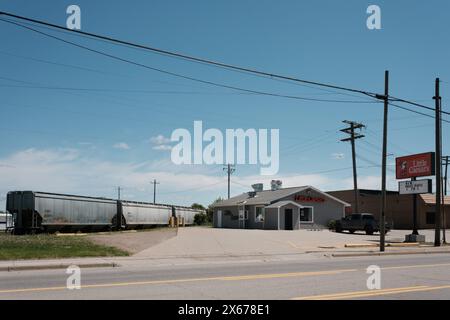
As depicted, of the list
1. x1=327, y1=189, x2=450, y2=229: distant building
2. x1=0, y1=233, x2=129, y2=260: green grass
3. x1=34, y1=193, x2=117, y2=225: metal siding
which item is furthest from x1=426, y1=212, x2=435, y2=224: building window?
x1=0, y1=233, x2=129, y2=260: green grass

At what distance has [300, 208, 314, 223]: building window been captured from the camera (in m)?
Answer: 49.9

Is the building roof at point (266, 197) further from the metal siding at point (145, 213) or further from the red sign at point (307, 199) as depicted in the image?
the metal siding at point (145, 213)

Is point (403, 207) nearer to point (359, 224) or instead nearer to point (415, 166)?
point (359, 224)

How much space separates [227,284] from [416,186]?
27113mm

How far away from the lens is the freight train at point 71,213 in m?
32.6

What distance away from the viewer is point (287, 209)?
48188 millimetres

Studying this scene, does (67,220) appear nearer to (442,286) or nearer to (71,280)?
(71,280)

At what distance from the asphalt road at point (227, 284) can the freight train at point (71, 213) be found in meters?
18.3

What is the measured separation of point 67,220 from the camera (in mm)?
35969

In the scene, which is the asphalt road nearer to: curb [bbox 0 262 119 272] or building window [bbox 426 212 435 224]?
curb [bbox 0 262 119 272]

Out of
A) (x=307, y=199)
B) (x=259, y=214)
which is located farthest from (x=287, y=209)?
(x=259, y=214)

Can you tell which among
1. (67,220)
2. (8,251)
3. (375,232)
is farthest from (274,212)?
(8,251)

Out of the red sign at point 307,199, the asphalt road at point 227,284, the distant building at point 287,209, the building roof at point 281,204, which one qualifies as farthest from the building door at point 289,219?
the asphalt road at point 227,284

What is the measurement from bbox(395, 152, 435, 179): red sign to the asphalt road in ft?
70.6
